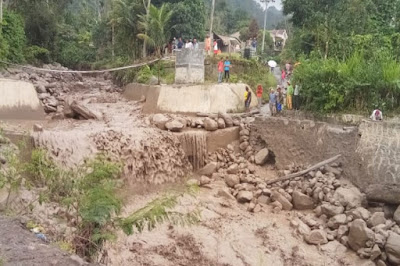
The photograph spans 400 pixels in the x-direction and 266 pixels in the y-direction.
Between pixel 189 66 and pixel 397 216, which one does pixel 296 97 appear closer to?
pixel 189 66

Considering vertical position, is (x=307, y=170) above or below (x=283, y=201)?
above

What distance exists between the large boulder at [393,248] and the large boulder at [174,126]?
22.6 ft

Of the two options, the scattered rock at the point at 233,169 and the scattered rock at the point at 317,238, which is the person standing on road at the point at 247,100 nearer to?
the scattered rock at the point at 233,169

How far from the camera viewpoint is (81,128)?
1298 centimetres

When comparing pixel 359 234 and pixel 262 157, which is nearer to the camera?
pixel 359 234

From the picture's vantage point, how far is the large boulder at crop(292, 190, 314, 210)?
36.4 feet

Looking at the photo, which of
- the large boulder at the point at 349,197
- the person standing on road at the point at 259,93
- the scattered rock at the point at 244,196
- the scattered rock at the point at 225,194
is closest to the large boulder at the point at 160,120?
the scattered rock at the point at 225,194

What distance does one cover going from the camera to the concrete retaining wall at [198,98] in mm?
14633

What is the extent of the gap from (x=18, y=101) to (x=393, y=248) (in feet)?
38.7

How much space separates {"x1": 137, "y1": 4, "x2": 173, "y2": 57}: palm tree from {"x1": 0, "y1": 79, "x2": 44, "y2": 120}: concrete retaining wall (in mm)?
7948

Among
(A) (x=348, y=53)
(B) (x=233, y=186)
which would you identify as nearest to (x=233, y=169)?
(B) (x=233, y=186)

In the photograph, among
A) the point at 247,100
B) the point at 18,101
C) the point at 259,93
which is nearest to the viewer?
the point at 18,101

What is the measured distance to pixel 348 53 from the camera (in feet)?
53.2

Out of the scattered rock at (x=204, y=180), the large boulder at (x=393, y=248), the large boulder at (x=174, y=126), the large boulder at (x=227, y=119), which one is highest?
the large boulder at (x=227, y=119)
